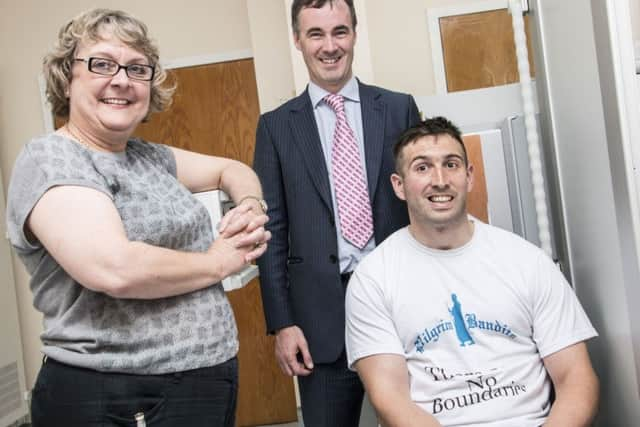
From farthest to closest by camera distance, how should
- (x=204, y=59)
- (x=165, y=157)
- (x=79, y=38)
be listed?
1. (x=204, y=59)
2. (x=165, y=157)
3. (x=79, y=38)

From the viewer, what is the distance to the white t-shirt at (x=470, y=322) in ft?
4.62

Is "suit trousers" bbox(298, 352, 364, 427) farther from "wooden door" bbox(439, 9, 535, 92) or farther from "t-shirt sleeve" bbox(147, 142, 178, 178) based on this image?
"wooden door" bbox(439, 9, 535, 92)

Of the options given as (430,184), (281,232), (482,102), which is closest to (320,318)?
(281,232)

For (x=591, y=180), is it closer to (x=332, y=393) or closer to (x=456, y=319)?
(x=456, y=319)

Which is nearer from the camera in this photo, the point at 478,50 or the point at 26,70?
the point at 478,50

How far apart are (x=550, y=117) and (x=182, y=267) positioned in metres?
1.09

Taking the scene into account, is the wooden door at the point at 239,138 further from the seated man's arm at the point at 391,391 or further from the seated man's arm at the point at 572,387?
the seated man's arm at the point at 572,387

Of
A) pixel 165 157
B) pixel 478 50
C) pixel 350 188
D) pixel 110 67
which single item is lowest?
pixel 350 188

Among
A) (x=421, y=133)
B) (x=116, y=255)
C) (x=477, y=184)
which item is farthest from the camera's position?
(x=477, y=184)

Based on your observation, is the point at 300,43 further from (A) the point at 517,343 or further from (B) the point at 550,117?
(A) the point at 517,343

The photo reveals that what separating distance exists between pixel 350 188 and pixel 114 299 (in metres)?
0.83

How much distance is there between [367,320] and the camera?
1.50m

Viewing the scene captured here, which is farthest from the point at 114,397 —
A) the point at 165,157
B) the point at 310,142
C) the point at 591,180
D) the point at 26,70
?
the point at 26,70

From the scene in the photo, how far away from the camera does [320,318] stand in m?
1.65
